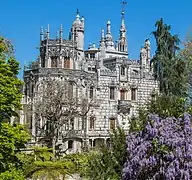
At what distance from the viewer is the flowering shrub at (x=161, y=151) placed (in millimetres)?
12594

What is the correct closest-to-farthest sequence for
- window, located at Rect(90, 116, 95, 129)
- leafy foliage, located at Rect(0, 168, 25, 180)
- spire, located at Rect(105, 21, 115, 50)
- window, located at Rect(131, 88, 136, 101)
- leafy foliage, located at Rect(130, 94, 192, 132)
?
leafy foliage, located at Rect(130, 94, 192, 132) → leafy foliage, located at Rect(0, 168, 25, 180) → window, located at Rect(90, 116, 95, 129) → window, located at Rect(131, 88, 136, 101) → spire, located at Rect(105, 21, 115, 50)

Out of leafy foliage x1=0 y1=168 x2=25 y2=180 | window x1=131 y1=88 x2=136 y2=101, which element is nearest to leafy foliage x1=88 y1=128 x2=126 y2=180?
leafy foliage x1=0 y1=168 x2=25 y2=180

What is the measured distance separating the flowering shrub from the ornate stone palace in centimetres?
2998

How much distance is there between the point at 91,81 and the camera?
4688 centimetres

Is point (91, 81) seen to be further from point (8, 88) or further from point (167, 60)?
point (8, 88)

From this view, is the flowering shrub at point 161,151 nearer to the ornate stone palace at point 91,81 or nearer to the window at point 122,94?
the ornate stone palace at point 91,81

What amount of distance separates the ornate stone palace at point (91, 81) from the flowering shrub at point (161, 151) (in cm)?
2998

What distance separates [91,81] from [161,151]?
34.3 meters

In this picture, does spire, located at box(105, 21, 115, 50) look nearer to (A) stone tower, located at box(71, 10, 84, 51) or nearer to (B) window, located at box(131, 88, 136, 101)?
(A) stone tower, located at box(71, 10, 84, 51)

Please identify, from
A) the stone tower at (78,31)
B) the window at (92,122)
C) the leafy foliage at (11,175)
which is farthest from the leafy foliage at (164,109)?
the stone tower at (78,31)

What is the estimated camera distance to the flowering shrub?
12594mm

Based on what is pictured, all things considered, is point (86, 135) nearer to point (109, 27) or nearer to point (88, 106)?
point (88, 106)

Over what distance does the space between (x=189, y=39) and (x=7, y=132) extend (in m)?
24.7

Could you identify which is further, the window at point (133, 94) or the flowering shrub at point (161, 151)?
the window at point (133, 94)
